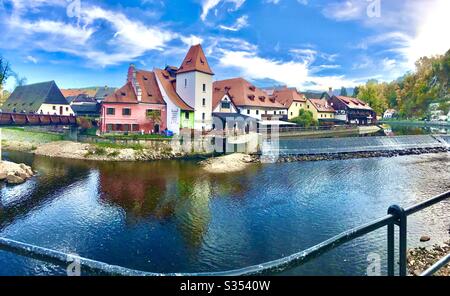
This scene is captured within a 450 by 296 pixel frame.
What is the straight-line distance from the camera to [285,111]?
49.2m

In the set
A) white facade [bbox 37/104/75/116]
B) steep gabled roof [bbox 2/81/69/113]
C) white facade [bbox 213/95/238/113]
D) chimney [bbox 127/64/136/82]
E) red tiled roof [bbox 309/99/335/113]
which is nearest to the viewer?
chimney [bbox 127/64/136/82]

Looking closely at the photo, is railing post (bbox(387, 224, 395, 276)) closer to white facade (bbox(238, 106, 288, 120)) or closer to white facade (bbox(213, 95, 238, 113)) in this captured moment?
white facade (bbox(213, 95, 238, 113))

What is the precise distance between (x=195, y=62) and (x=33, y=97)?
2483cm

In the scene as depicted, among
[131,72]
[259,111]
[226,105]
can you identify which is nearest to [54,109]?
[131,72]

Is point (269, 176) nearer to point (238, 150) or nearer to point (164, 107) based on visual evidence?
point (238, 150)

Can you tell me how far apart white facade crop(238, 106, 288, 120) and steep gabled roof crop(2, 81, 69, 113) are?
26440 mm

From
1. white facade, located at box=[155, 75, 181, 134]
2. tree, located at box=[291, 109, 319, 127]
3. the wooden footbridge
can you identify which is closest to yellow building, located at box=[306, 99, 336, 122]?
tree, located at box=[291, 109, 319, 127]

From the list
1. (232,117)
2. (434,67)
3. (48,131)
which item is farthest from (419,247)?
(434,67)

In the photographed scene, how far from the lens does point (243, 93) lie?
43.5 metres

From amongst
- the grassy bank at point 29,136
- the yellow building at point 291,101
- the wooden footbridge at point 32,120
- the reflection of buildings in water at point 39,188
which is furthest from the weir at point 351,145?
the grassy bank at point 29,136

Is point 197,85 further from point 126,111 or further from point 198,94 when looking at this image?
point 126,111

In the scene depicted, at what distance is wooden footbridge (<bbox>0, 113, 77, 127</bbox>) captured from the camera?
26.3 metres

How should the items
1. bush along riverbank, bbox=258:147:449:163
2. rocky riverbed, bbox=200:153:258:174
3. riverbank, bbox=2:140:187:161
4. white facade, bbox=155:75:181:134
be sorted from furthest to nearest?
white facade, bbox=155:75:181:134, riverbank, bbox=2:140:187:161, bush along riverbank, bbox=258:147:449:163, rocky riverbed, bbox=200:153:258:174
